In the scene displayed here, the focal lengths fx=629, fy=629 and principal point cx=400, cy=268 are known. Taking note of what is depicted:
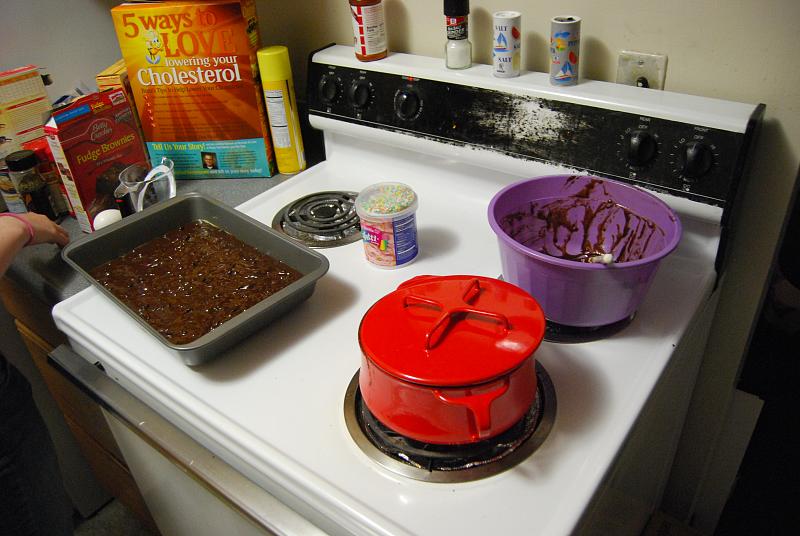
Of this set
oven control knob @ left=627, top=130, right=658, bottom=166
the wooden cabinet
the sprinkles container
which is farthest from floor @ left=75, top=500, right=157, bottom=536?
oven control knob @ left=627, top=130, right=658, bottom=166

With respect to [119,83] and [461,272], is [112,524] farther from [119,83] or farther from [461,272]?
[461,272]

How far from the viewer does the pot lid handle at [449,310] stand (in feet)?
2.19

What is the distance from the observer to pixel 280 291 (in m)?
0.85

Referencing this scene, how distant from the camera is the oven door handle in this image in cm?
71

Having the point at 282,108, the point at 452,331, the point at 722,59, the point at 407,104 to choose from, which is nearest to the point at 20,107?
the point at 282,108

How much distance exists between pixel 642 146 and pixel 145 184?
2.83 feet

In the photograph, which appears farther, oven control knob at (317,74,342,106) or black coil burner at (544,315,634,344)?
oven control knob at (317,74,342,106)

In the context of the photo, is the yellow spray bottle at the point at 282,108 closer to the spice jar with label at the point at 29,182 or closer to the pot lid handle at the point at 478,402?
the spice jar with label at the point at 29,182

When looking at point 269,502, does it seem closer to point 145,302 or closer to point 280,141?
point 145,302

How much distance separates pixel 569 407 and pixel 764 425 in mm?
673

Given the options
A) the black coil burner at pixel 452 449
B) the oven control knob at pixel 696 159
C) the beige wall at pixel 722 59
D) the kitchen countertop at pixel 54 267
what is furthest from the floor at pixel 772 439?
the kitchen countertop at pixel 54 267

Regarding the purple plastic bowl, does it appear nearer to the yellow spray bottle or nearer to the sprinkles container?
the sprinkles container

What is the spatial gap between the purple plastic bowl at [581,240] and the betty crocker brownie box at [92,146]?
751 millimetres

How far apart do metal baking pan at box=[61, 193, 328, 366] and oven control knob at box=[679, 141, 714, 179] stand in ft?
1.69
